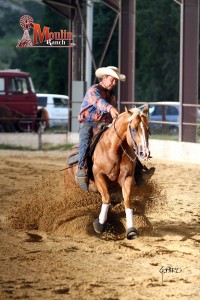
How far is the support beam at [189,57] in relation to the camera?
1927cm

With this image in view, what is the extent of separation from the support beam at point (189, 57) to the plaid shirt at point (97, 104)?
988cm

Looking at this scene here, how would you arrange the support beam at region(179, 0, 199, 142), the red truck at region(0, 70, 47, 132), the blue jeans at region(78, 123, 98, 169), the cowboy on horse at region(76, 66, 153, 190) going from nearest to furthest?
the cowboy on horse at region(76, 66, 153, 190), the blue jeans at region(78, 123, 98, 169), the support beam at region(179, 0, 199, 142), the red truck at region(0, 70, 47, 132)

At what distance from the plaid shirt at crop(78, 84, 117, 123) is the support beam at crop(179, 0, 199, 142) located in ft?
32.4

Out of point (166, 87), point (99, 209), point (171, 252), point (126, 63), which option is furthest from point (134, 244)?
point (166, 87)

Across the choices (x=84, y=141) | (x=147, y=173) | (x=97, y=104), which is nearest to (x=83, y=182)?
(x=84, y=141)

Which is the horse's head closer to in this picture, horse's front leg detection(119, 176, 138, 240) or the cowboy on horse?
horse's front leg detection(119, 176, 138, 240)

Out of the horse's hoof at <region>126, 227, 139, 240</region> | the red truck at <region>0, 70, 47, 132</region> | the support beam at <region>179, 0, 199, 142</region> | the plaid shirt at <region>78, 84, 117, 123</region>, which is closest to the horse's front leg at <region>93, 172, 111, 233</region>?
the horse's hoof at <region>126, 227, 139, 240</region>

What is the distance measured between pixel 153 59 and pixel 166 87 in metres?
1.80

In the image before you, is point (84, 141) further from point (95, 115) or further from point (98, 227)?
point (98, 227)

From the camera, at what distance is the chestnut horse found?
8609 mm

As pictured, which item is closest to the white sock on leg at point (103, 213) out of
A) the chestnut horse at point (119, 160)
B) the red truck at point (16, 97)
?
the chestnut horse at point (119, 160)

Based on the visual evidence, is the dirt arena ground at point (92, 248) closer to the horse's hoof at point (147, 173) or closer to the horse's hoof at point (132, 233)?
the horse's hoof at point (132, 233)

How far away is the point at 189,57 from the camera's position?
19406 mm

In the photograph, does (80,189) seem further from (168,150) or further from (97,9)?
(97,9)
